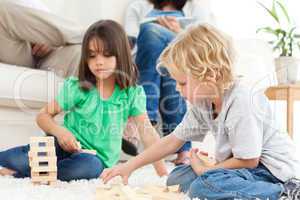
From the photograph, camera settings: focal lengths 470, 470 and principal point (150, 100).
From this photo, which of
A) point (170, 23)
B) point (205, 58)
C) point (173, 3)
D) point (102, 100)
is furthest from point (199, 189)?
point (173, 3)

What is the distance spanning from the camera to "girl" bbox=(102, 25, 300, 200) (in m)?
0.96

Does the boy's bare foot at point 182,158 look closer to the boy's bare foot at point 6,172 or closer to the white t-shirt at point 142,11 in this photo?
the boy's bare foot at point 6,172

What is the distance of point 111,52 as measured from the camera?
138cm

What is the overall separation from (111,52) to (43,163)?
1.30 feet

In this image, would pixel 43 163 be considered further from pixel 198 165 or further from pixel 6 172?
pixel 198 165

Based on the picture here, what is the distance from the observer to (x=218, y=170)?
99 cm

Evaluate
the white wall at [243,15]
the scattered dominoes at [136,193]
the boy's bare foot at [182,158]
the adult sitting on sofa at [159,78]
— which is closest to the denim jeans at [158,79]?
the adult sitting on sofa at [159,78]

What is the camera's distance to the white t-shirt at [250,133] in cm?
98

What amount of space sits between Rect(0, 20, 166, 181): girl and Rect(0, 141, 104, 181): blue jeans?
0.04 metres

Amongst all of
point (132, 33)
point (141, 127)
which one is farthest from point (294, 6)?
point (141, 127)

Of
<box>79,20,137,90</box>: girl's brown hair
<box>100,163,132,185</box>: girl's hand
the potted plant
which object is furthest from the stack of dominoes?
the potted plant

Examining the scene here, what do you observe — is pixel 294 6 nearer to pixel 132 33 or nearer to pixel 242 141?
pixel 132 33

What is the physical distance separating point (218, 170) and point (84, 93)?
550mm

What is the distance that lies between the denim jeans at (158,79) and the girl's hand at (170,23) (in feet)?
0.17
